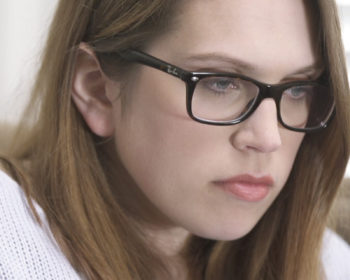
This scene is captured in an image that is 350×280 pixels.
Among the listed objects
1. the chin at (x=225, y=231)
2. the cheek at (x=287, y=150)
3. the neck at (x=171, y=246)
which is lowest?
the neck at (x=171, y=246)

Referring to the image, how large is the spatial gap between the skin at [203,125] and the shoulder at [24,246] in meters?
0.21

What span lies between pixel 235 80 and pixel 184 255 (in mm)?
482

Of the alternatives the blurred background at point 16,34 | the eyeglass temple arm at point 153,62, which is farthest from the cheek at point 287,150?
the blurred background at point 16,34

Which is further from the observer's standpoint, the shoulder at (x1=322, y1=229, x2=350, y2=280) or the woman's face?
the shoulder at (x1=322, y1=229, x2=350, y2=280)

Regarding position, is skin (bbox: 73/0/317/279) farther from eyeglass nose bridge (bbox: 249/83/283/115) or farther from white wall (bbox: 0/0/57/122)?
white wall (bbox: 0/0/57/122)

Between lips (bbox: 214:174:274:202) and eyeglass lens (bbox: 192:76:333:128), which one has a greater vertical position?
eyeglass lens (bbox: 192:76:333:128)

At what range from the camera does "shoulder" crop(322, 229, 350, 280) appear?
133 cm

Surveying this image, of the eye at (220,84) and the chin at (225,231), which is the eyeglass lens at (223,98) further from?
the chin at (225,231)

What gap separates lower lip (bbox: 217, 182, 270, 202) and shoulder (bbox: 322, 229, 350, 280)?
41cm

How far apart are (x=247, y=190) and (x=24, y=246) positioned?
1.30ft

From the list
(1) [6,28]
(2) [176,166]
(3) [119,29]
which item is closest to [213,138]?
(2) [176,166]

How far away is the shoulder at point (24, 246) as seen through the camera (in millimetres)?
838

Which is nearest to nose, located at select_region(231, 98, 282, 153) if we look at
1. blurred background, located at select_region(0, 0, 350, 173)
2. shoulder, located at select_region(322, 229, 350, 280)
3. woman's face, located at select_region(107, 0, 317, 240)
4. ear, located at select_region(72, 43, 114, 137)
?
woman's face, located at select_region(107, 0, 317, 240)

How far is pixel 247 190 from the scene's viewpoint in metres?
1.00
